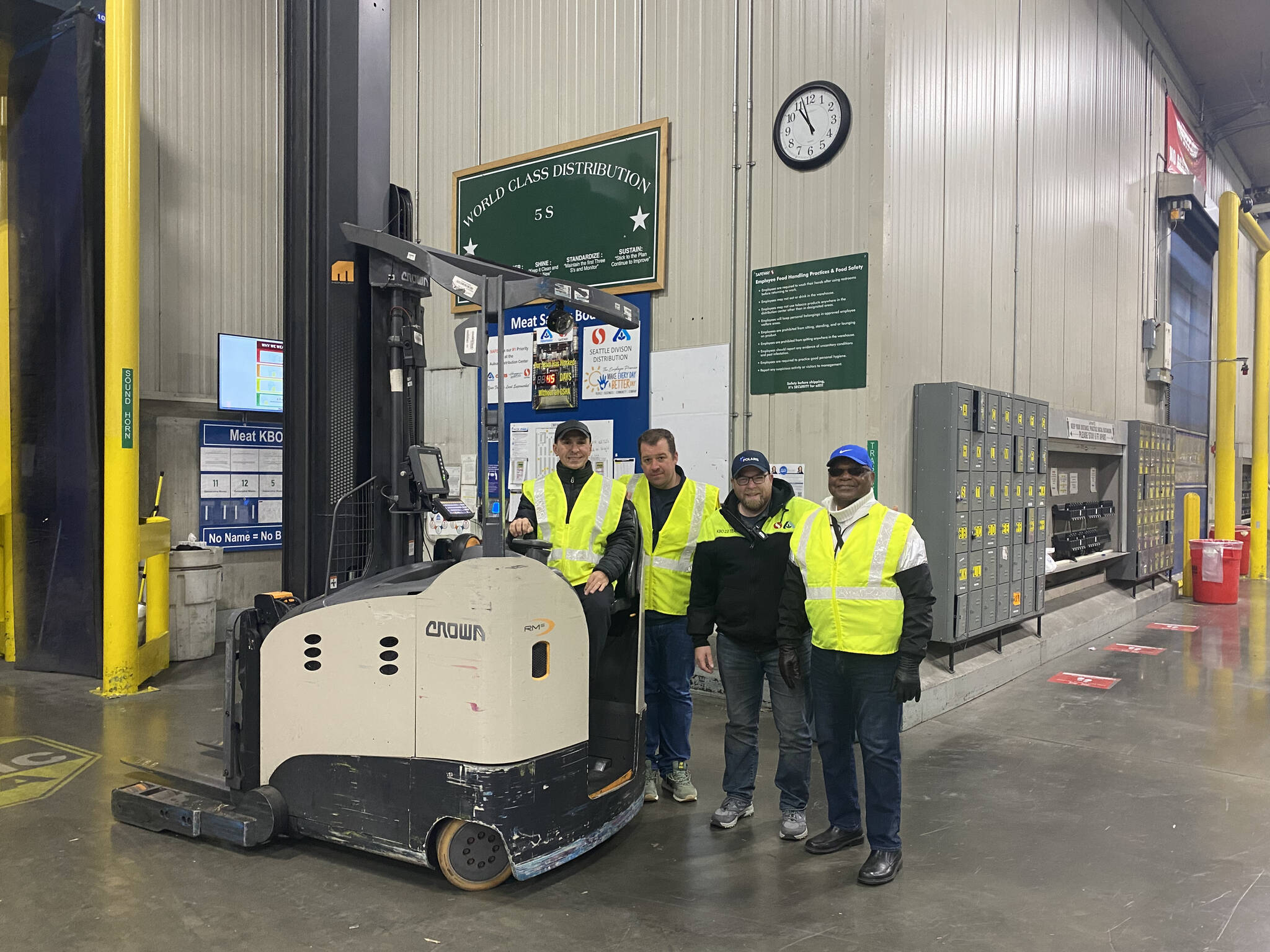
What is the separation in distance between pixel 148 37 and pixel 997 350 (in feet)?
26.4

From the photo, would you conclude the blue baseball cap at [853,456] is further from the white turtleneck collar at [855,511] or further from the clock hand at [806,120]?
the clock hand at [806,120]

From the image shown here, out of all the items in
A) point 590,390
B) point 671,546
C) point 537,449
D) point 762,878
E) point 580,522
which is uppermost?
point 590,390

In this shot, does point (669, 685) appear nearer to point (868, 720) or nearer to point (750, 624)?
point (750, 624)

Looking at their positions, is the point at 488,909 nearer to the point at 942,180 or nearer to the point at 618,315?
the point at 618,315

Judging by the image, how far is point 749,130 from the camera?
265 inches

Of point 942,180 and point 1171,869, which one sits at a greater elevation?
point 942,180

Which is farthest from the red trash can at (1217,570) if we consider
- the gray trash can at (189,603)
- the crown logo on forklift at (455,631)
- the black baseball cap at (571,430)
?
the gray trash can at (189,603)

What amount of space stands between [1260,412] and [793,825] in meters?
14.6

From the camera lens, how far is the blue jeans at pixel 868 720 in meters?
3.68

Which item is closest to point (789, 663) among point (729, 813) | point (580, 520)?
point (729, 813)

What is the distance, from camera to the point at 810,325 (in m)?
6.35

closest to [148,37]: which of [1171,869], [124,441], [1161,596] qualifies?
[124,441]

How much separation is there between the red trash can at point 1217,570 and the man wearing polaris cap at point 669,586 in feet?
35.0

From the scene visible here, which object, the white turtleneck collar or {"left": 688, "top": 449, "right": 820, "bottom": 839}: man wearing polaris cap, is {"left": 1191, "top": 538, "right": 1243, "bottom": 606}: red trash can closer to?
{"left": 688, "top": 449, "right": 820, "bottom": 839}: man wearing polaris cap
